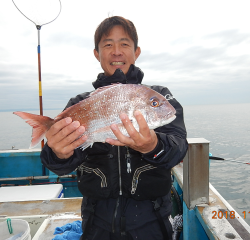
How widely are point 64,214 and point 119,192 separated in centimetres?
206

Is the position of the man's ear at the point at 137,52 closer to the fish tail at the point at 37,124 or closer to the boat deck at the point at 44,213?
the fish tail at the point at 37,124

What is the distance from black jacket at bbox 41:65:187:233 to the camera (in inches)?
73.8

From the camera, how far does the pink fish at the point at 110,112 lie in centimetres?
179

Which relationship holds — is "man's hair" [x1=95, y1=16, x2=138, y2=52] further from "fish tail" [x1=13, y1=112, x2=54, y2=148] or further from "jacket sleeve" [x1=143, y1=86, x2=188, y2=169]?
"jacket sleeve" [x1=143, y1=86, x2=188, y2=169]

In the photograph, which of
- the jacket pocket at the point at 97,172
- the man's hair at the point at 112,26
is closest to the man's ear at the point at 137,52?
the man's hair at the point at 112,26

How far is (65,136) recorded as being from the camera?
5.81ft

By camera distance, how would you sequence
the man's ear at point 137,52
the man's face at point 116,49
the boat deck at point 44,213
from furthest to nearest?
the boat deck at point 44,213, the man's ear at point 137,52, the man's face at point 116,49

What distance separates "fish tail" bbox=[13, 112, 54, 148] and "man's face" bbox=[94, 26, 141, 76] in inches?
42.7

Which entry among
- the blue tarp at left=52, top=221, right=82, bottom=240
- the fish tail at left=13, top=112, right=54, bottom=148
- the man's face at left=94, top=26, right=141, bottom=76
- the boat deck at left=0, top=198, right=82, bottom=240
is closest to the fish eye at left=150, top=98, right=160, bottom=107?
the man's face at left=94, top=26, right=141, bottom=76

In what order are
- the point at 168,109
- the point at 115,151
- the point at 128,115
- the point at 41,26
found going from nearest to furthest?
the point at 128,115 < the point at 168,109 < the point at 115,151 < the point at 41,26

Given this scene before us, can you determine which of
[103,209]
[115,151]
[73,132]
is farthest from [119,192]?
[73,132]

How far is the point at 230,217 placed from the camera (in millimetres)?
2355

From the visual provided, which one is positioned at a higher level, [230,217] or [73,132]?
[73,132]

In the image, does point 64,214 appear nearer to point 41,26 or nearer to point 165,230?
point 165,230
